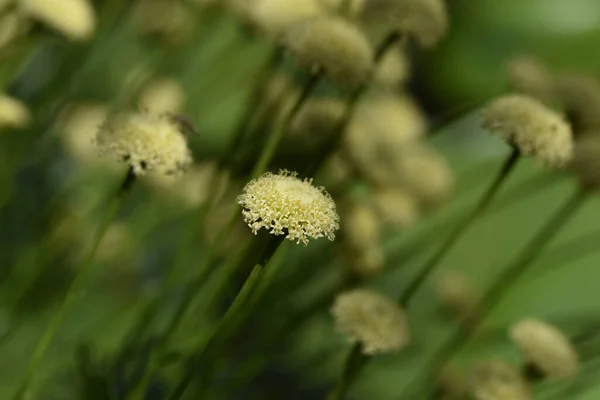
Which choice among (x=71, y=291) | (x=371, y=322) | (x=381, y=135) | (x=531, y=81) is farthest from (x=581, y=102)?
(x=71, y=291)

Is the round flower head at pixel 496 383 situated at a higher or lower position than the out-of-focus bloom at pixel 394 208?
lower

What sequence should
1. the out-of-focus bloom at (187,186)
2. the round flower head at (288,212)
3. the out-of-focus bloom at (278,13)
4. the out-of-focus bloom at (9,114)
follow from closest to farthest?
the round flower head at (288,212) → the out-of-focus bloom at (9,114) → the out-of-focus bloom at (278,13) → the out-of-focus bloom at (187,186)

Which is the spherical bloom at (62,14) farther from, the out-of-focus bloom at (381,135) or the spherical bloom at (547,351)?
the spherical bloom at (547,351)

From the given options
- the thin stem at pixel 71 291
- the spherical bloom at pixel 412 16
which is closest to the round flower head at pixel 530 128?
the spherical bloom at pixel 412 16

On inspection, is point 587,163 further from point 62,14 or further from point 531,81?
point 62,14

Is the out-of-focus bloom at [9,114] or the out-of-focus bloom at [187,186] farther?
the out-of-focus bloom at [187,186]

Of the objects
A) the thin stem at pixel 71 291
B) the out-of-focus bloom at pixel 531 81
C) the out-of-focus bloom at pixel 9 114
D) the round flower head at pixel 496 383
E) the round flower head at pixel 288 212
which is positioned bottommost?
the thin stem at pixel 71 291
